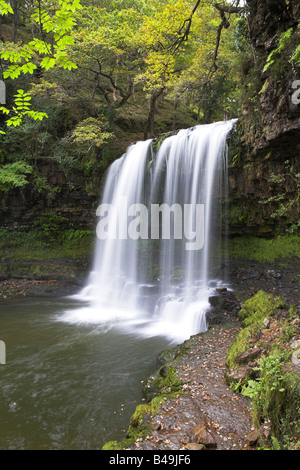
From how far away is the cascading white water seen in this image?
30.0 feet

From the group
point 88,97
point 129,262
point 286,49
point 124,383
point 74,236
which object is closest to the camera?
point 124,383

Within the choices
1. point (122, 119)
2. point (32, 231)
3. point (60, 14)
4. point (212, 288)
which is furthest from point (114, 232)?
point (60, 14)

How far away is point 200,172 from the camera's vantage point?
995cm

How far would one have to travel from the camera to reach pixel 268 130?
7332 millimetres

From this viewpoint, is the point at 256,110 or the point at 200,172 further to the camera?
the point at 200,172

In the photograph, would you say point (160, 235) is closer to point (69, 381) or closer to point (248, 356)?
point (69, 381)

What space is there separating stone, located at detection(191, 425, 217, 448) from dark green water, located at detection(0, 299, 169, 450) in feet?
4.24

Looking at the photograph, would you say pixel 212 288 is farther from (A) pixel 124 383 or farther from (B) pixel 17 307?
(B) pixel 17 307

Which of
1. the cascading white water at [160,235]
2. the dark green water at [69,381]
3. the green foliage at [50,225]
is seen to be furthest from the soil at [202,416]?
the green foliage at [50,225]

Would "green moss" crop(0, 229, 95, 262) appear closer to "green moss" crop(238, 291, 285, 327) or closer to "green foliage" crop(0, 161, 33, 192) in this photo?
"green foliage" crop(0, 161, 33, 192)

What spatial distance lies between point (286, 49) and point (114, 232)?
897cm

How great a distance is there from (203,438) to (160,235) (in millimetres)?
9432

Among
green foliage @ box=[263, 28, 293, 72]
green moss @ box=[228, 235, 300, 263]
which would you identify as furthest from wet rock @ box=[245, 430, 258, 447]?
green foliage @ box=[263, 28, 293, 72]

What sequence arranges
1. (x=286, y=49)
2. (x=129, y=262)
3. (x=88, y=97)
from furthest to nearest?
(x=88, y=97) < (x=129, y=262) < (x=286, y=49)
